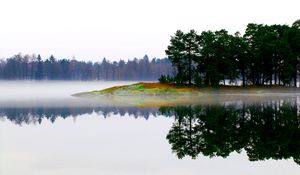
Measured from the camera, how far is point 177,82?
276 feet

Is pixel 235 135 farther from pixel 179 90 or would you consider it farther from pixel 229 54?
pixel 229 54

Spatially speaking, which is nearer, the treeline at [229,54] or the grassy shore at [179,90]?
the grassy shore at [179,90]

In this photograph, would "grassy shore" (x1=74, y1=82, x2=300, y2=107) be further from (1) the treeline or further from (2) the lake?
(2) the lake

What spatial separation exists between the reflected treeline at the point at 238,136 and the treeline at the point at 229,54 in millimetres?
48211

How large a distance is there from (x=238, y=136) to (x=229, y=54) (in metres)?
60.4

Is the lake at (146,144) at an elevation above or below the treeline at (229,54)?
below

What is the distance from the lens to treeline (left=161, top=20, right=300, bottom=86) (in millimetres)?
85188

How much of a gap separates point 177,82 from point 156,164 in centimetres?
6626

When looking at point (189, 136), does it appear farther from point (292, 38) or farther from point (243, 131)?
point (292, 38)

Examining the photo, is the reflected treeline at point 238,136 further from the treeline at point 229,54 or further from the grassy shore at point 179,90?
the treeline at point 229,54

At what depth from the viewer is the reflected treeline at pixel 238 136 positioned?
20.9m

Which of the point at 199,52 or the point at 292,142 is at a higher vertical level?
the point at 199,52

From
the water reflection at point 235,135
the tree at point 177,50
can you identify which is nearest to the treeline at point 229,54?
the tree at point 177,50

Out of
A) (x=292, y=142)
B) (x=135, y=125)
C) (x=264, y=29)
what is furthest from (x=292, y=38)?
(x=292, y=142)
